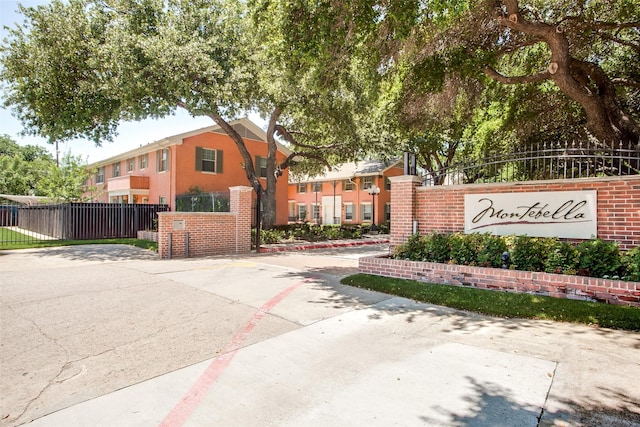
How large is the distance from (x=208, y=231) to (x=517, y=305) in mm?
10482

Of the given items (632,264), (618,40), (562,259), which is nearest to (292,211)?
(618,40)

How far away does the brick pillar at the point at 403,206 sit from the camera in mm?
9109

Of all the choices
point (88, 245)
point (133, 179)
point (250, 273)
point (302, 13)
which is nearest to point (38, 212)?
point (133, 179)

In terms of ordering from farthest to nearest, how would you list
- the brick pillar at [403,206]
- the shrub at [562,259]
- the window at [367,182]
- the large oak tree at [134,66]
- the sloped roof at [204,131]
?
the window at [367,182], the sloped roof at [204,131], the large oak tree at [134,66], the brick pillar at [403,206], the shrub at [562,259]

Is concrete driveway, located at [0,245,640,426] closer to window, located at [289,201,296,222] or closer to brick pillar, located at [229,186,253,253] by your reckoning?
brick pillar, located at [229,186,253,253]

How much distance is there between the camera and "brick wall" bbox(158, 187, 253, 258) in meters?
12.1

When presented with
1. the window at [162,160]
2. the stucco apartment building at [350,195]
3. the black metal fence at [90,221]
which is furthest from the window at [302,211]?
the black metal fence at [90,221]

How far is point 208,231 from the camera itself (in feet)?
43.4

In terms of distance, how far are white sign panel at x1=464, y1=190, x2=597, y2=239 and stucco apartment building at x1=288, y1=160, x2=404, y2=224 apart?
74.5 feet

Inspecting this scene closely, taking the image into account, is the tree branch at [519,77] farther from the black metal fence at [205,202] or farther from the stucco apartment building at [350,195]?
the stucco apartment building at [350,195]

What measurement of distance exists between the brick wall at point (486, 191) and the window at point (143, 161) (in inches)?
781

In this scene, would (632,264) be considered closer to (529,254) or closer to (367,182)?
(529,254)

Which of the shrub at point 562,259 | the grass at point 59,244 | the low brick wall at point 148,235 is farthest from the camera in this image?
the low brick wall at point 148,235

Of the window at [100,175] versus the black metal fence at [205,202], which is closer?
the black metal fence at [205,202]
